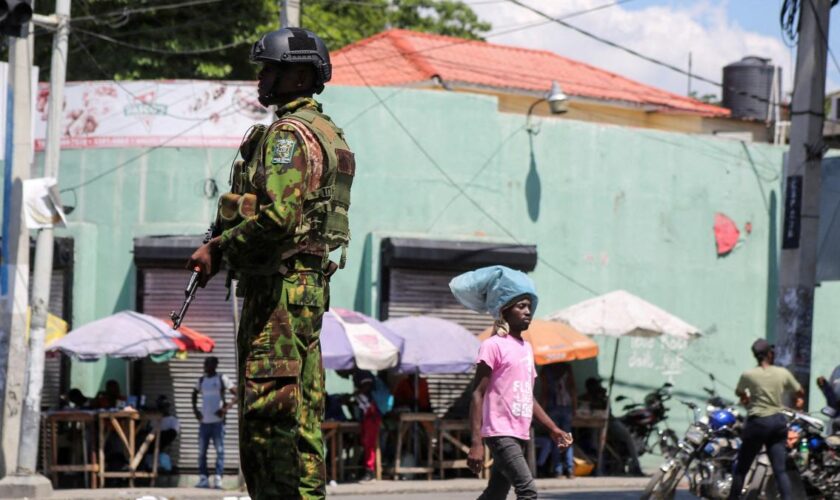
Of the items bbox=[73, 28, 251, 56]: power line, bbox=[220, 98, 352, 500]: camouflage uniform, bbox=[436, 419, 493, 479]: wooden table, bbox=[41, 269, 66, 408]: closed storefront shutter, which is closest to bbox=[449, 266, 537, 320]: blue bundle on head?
bbox=[220, 98, 352, 500]: camouflage uniform

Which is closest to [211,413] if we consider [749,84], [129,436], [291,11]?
[129,436]

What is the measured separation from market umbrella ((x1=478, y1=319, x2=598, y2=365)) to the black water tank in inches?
598

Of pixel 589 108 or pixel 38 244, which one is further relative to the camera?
pixel 589 108

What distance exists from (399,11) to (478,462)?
36.7 m

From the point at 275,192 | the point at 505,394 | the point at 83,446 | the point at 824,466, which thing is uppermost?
the point at 275,192

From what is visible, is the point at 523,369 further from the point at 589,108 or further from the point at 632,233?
the point at 589,108

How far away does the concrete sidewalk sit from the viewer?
58.5 feet

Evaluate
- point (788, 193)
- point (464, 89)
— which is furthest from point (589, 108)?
point (788, 193)

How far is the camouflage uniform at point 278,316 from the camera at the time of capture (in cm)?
622

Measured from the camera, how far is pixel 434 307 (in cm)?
2255

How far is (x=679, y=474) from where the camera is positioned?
14.9 metres

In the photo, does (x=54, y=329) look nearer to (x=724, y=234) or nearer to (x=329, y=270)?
(x=724, y=234)

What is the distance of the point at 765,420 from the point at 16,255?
28.6 feet

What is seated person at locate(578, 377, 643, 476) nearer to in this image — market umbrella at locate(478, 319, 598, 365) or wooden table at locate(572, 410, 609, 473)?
wooden table at locate(572, 410, 609, 473)
